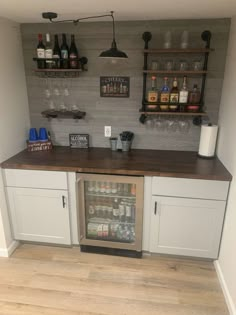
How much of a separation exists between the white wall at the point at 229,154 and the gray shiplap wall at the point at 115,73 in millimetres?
130

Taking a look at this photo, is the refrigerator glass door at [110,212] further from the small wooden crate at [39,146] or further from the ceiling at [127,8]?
the ceiling at [127,8]

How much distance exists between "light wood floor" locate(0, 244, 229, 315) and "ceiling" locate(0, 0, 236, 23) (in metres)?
2.10

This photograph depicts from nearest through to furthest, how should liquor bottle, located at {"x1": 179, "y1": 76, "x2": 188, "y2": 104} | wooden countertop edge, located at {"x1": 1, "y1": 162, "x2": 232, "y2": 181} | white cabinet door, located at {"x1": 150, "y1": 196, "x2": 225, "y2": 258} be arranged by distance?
wooden countertop edge, located at {"x1": 1, "y1": 162, "x2": 232, "y2": 181}
white cabinet door, located at {"x1": 150, "y1": 196, "x2": 225, "y2": 258}
liquor bottle, located at {"x1": 179, "y1": 76, "x2": 188, "y2": 104}

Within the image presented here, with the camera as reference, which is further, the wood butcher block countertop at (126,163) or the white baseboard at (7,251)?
the white baseboard at (7,251)

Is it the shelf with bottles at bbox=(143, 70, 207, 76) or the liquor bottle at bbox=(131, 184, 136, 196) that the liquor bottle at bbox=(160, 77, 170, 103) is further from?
the liquor bottle at bbox=(131, 184, 136, 196)

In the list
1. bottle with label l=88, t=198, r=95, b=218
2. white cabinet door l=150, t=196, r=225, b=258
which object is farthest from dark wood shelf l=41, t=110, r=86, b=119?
white cabinet door l=150, t=196, r=225, b=258

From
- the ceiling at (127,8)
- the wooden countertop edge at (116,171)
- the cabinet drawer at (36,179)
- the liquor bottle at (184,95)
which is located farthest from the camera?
the liquor bottle at (184,95)

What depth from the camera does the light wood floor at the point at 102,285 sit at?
1811mm

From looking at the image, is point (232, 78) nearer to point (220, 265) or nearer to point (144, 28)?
point (144, 28)

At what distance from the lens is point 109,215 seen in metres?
2.37

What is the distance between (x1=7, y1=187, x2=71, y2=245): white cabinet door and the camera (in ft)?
7.29

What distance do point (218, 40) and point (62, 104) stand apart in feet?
5.30

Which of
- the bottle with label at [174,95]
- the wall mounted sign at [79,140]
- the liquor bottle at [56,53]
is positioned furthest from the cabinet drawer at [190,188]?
the liquor bottle at [56,53]

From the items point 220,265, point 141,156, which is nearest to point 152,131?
point 141,156
